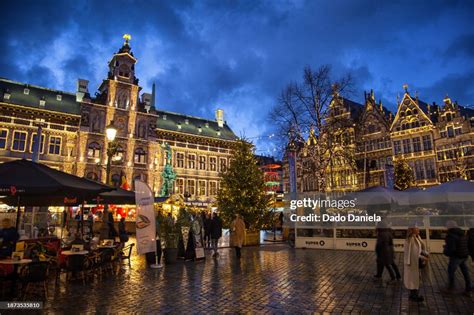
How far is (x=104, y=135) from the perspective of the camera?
40500 mm

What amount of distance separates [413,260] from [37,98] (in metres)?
45.1

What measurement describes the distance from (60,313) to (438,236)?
54.0 feet

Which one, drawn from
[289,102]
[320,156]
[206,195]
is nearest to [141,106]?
[206,195]

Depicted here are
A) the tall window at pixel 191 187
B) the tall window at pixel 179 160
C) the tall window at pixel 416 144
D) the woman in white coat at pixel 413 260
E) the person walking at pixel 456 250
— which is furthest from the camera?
the tall window at pixel 191 187

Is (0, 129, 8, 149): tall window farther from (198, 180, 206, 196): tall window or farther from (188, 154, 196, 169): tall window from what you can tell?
(198, 180, 206, 196): tall window

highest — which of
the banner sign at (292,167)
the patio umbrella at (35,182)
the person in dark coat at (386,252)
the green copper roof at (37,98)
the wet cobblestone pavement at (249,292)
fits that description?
the green copper roof at (37,98)

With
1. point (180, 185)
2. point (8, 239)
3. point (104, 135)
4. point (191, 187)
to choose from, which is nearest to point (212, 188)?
point (191, 187)

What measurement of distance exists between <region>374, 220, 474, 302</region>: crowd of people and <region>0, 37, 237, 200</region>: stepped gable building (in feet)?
94.9

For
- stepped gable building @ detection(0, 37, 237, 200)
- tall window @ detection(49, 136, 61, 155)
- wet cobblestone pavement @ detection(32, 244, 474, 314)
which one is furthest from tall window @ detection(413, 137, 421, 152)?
tall window @ detection(49, 136, 61, 155)

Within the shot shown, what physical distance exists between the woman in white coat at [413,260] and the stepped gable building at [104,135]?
30835 millimetres

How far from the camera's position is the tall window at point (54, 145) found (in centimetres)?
3853

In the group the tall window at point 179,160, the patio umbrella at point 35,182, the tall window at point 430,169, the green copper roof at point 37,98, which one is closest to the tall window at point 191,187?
the tall window at point 179,160

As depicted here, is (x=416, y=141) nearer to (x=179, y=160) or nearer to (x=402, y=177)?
(x=402, y=177)

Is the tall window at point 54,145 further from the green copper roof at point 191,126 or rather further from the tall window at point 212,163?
the tall window at point 212,163
